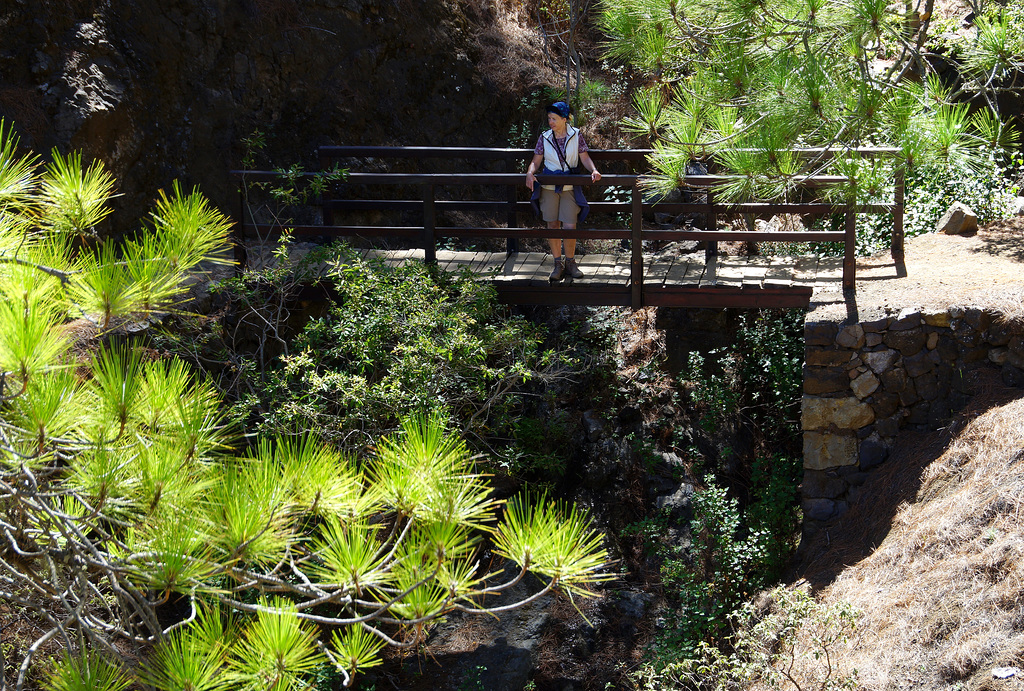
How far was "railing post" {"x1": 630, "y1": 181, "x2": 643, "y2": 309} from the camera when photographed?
6180 millimetres

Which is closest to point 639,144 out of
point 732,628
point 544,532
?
point 732,628

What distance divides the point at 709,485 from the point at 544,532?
3.79 m

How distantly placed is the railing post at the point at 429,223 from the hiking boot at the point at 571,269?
1.05 meters

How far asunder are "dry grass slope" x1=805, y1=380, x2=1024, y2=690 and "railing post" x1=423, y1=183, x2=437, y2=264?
3606 mm

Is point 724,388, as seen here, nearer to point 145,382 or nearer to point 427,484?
point 427,484

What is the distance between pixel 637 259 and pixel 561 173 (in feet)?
2.86

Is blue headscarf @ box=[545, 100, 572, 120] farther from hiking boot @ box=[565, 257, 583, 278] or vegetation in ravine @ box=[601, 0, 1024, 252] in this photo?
hiking boot @ box=[565, 257, 583, 278]

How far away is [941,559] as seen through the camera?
4.80 m

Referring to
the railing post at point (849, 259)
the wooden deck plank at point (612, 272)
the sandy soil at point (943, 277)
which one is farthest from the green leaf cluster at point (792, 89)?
the wooden deck plank at point (612, 272)

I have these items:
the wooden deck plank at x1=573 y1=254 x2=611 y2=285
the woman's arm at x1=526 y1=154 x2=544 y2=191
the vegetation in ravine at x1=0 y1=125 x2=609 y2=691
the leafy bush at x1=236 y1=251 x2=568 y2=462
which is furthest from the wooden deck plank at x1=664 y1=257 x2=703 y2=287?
the vegetation in ravine at x1=0 y1=125 x2=609 y2=691

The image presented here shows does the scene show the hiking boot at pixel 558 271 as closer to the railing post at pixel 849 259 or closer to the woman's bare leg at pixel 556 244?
the woman's bare leg at pixel 556 244

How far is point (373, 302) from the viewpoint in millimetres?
5938

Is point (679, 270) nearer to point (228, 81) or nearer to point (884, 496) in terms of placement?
point (884, 496)

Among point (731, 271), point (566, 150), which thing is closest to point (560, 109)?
point (566, 150)
